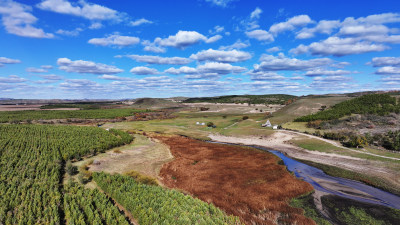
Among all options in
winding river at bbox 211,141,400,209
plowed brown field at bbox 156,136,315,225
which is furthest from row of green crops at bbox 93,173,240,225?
winding river at bbox 211,141,400,209

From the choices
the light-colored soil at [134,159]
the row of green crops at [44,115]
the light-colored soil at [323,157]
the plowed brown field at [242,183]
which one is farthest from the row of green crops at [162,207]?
the row of green crops at [44,115]

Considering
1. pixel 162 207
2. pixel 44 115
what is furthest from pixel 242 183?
pixel 44 115

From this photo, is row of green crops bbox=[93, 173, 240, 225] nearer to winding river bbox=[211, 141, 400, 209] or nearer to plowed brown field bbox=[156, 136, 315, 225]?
plowed brown field bbox=[156, 136, 315, 225]

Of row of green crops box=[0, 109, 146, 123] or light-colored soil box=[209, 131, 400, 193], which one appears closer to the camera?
light-colored soil box=[209, 131, 400, 193]

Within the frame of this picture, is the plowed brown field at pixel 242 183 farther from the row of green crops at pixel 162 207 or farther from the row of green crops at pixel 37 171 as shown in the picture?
the row of green crops at pixel 37 171

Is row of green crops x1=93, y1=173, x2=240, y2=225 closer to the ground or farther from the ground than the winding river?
farther from the ground

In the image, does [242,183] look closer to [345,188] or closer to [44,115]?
[345,188]
